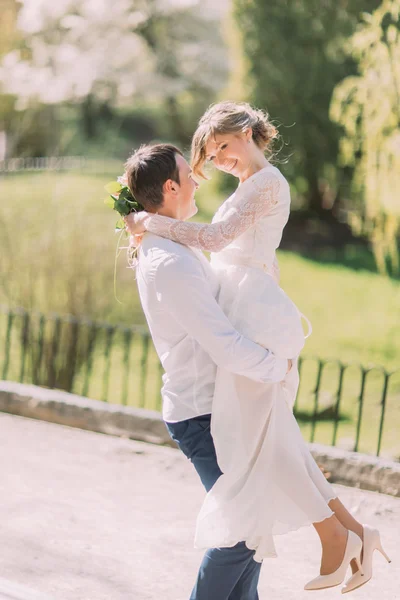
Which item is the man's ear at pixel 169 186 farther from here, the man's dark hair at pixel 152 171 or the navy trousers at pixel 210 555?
the navy trousers at pixel 210 555

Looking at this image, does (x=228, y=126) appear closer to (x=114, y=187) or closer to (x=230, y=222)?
(x=230, y=222)

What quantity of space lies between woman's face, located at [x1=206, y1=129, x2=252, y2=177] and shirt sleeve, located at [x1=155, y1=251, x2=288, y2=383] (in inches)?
18.2

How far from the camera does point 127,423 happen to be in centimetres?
621

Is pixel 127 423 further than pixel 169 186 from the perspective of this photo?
Yes

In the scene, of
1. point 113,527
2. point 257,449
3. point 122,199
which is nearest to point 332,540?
point 257,449

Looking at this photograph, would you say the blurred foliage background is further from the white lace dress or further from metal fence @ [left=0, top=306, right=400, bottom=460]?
the white lace dress

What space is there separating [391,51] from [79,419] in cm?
450

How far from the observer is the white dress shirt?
2.86 m

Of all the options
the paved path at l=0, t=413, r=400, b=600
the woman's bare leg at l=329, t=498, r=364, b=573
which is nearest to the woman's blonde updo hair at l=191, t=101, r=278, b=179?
the woman's bare leg at l=329, t=498, r=364, b=573

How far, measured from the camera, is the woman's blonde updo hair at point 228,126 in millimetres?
3100

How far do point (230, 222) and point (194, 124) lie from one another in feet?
81.9

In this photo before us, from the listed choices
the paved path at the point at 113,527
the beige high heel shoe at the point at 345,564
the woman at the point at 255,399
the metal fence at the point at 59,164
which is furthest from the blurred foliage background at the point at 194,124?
the paved path at the point at 113,527

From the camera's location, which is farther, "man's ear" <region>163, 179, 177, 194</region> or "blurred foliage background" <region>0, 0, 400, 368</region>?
"blurred foliage background" <region>0, 0, 400, 368</region>

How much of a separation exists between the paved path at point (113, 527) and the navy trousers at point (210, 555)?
0.81m
